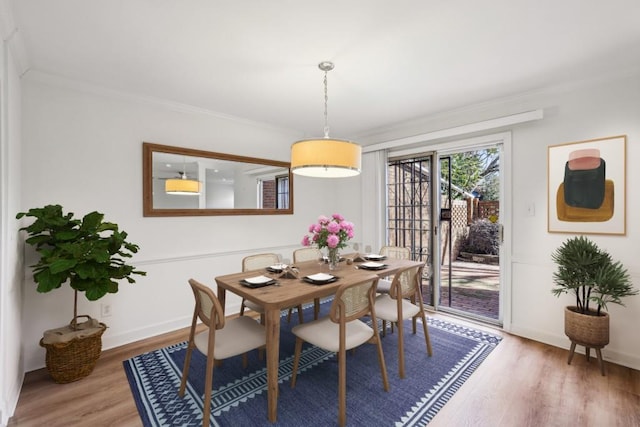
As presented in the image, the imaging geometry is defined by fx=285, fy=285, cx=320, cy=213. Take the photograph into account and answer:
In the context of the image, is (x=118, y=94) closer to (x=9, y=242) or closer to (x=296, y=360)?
(x=9, y=242)

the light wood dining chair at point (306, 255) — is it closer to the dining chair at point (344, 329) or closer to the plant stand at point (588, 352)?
the dining chair at point (344, 329)

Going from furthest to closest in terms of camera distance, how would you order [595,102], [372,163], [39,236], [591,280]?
[372,163] < [595,102] < [591,280] < [39,236]

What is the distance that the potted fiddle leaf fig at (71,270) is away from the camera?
203 cm

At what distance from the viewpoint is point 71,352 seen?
2.13 meters

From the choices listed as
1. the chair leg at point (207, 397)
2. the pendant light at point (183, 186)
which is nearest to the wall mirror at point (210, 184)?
the pendant light at point (183, 186)

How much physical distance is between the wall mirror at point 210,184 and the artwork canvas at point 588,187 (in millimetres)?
3052

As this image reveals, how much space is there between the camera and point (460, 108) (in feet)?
10.5

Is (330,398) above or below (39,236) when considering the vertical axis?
below

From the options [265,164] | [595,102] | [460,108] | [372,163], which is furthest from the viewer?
[372,163]

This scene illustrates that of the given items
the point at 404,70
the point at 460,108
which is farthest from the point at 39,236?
the point at 460,108

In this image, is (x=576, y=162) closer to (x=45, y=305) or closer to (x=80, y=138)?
(x=80, y=138)

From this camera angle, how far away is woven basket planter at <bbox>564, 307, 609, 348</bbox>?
87.9 inches

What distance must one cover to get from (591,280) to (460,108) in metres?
2.04

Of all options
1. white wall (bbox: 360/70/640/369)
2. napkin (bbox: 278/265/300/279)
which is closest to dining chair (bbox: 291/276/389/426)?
napkin (bbox: 278/265/300/279)
